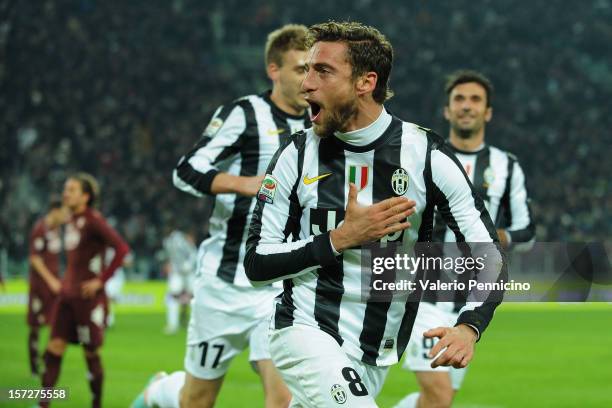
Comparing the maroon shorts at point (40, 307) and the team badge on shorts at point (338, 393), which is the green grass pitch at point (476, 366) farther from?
the team badge on shorts at point (338, 393)

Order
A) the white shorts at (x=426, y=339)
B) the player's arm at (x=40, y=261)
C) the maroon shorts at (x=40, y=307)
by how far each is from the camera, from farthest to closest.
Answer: the maroon shorts at (x=40, y=307)
the player's arm at (x=40, y=261)
the white shorts at (x=426, y=339)

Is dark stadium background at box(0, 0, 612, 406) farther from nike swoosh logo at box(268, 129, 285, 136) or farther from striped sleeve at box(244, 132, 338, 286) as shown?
striped sleeve at box(244, 132, 338, 286)

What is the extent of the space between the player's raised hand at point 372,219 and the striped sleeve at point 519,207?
343cm

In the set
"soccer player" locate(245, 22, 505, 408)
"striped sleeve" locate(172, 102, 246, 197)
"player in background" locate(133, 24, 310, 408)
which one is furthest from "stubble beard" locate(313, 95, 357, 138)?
"player in background" locate(133, 24, 310, 408)

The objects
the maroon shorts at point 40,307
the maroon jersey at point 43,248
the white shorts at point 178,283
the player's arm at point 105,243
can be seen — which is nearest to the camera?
the player's arm at point 105,243

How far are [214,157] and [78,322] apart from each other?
3418mm

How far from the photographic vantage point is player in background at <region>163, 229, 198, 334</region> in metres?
18.1

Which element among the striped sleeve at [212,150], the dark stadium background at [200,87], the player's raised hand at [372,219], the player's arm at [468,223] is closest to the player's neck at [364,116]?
the player's arm at [468,223]

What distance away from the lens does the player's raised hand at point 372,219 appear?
3.58 m

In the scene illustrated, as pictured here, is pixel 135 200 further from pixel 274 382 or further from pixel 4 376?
pixel 274 382

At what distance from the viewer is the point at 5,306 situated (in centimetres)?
2016

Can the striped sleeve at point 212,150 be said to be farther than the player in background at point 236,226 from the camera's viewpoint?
No

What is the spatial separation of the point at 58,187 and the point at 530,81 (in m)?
17.1

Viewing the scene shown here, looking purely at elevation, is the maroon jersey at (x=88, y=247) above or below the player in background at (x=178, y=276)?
above
